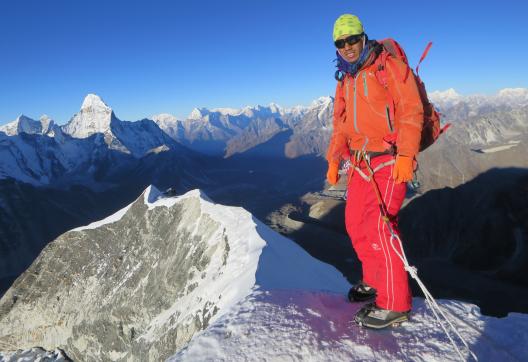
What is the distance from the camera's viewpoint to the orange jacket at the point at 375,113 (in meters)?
6.07

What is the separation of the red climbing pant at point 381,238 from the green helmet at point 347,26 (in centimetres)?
226

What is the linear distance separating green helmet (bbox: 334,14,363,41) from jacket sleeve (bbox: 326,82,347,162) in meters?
1.11

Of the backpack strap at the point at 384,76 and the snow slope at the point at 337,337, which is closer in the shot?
the snow slope at the point at 337,337

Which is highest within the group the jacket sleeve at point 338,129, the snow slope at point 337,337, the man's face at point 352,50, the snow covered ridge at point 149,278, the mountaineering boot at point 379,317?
the man's face at point 352,50

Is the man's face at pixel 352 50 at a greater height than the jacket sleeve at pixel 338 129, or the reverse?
the man's face at pixel 352 50

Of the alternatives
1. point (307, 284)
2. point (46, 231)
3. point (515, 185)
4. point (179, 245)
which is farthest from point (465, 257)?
point (46, 231)

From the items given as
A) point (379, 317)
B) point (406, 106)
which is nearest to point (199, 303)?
point (379, 317)

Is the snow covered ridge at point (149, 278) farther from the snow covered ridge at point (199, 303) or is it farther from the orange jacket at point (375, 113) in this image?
the orange jacket at point (375, 113)

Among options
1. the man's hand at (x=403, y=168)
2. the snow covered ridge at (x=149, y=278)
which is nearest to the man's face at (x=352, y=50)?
the man's hand at (x=403, y=168)

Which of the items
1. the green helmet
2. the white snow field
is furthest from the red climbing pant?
the green helmet

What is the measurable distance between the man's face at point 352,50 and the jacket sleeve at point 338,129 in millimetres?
758

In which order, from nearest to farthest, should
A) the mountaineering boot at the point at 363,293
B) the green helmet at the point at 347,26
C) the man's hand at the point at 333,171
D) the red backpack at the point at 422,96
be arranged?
the red backpack at the point at 422,96 < the green helmet at the point at 347,26 < the mountaineering boot at the point at 363,293 < the man's hand at the point at 333,171

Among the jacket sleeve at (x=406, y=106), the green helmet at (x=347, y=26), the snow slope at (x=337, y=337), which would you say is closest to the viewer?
the snow slope at (x=337, y=337)

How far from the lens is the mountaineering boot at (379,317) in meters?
6.28
